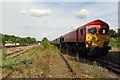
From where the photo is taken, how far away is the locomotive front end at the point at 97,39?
16938 millimetres

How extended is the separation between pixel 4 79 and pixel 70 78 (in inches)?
98.2

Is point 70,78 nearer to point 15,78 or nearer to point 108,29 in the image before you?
point 15,78

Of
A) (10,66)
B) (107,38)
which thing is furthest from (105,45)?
(10,66)

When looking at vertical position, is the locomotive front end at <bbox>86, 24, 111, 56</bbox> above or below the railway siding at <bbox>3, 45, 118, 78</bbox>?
above

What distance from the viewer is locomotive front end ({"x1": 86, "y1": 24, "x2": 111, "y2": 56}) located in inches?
667

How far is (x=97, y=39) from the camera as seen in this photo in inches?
682

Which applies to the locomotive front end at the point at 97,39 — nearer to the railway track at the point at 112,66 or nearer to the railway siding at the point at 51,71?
the railway track at the point at 112,66

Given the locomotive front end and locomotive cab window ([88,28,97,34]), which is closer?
the locomotive front end

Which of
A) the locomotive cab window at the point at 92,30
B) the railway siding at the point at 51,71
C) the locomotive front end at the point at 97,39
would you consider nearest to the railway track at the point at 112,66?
the railway siding at the point at 51,71

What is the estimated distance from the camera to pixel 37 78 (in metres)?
8.42

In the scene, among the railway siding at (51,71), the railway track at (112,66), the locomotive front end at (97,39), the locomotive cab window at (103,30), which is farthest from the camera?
the locomotive cab window at (103,30)

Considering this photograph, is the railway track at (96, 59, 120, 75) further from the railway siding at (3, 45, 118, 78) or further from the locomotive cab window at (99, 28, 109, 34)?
the locomotive cab window at (99, 28, 109, 34)

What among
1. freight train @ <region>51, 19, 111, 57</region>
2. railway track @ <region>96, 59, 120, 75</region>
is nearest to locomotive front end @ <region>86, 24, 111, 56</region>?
freight train @ <region>51, 19, 111, 57</region>

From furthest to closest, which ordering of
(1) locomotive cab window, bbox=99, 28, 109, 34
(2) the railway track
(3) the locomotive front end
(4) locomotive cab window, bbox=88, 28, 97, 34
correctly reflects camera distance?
1. (1) locomotive cab window, bbox=99, 28, 109, 34
2. (4) locomotive cab window, bbox=88, 28, 97, 34
3. (3) the locomotive front end
4. (2) the railway track
